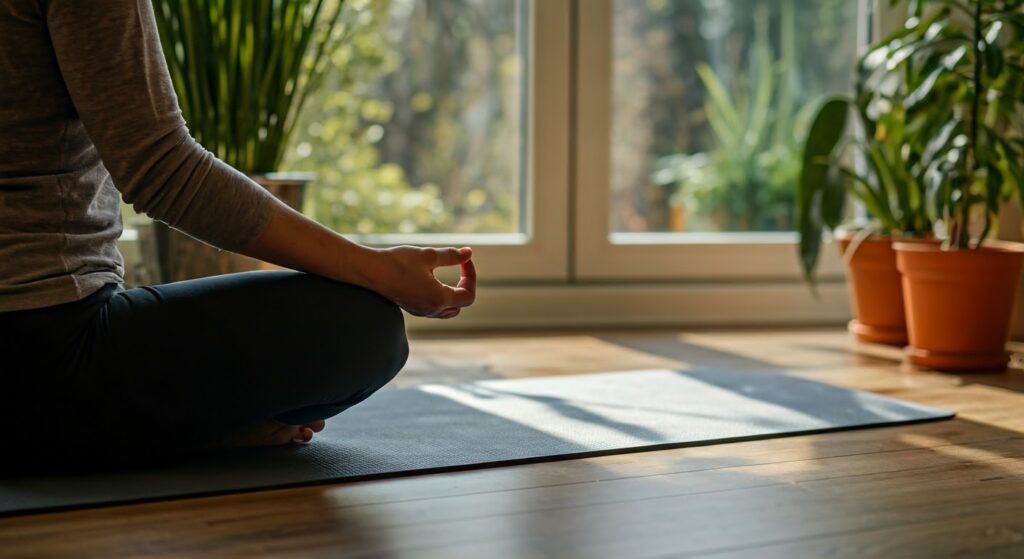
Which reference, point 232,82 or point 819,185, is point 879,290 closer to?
point 819,185

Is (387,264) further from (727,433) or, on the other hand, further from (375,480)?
(727,433)

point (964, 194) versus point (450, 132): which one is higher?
point (450, 132)

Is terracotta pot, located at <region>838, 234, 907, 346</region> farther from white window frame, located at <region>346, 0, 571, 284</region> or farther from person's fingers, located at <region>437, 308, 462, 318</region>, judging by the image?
person's fingers, located at <region>437, 308, 462, 318</region>

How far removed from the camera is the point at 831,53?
3.32m

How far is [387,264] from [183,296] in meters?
0.23

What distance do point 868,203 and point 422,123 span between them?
114cm

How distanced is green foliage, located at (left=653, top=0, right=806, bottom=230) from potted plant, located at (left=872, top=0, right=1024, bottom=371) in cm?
90

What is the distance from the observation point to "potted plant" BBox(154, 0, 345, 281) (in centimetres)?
218

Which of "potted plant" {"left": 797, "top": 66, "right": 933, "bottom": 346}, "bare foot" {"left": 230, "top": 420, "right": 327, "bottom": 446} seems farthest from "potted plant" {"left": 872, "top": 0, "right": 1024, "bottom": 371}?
"bare foot" {"left": 230, "top": 420, "right": 327, "bottom": 446}

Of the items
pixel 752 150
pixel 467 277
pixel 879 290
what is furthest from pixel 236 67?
pixel 752 150

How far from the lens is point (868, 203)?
2.62 meters

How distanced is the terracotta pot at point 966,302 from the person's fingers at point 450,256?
1229mm

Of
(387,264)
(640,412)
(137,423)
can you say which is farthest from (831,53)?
(137,423)

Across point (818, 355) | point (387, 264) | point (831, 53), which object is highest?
point (831, 53)
